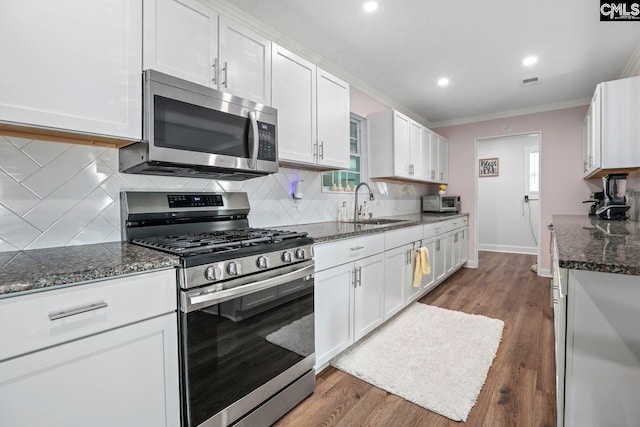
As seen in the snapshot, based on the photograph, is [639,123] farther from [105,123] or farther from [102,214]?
[102,214]

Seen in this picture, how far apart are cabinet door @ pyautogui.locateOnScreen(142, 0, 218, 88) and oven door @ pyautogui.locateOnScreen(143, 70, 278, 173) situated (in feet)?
0.32

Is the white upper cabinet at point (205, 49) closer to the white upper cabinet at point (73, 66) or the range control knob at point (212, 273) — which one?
the white upper cabinet at point (73, 66)

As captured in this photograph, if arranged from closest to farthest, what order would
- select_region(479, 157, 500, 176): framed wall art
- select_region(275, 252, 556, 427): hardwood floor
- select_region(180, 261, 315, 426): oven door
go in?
select_region(180, 261, 315, 426): oven door, select_region(275, 252, 556, 427): hardwood floor, select_region(479, 157, 500, 176): framed wall art

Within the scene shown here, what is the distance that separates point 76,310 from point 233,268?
539 millimetres

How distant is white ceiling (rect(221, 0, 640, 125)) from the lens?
2.20 m

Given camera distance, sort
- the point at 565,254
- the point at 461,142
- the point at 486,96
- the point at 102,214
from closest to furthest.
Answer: the point at 565,254, the point at 102,214, the point at 486,96, the point at 461,142

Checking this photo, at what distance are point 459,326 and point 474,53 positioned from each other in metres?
2.48

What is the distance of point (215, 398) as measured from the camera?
133 centimetres

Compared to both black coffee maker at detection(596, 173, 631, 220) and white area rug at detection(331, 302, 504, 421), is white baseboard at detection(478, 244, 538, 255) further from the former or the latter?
white area rug at detection(331, 302, 504, 421)

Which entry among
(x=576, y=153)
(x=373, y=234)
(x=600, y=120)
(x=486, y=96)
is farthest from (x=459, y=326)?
(x=576, y=153)

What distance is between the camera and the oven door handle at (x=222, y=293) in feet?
4.01

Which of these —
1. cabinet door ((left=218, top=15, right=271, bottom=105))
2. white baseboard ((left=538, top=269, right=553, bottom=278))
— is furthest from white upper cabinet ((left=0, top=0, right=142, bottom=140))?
white baseboard ((left=538, top=269, right=553, bottom=278))

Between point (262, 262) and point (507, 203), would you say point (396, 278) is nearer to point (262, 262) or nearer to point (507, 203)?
point (262, 262)

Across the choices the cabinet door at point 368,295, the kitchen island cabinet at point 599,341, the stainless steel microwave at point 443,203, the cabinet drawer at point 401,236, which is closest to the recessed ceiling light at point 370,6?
the cabinet drawer at point 401,236
